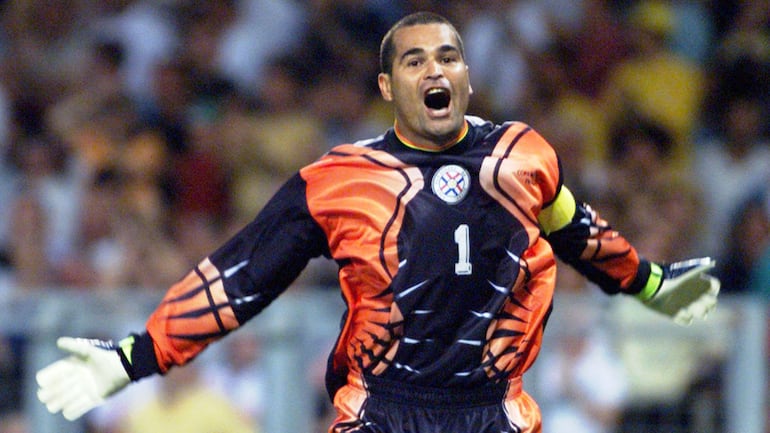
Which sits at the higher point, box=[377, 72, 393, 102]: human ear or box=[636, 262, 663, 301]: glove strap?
box=[377, 72, 393, 102]: human ear

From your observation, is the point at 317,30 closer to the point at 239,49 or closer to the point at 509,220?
the point at 239,49

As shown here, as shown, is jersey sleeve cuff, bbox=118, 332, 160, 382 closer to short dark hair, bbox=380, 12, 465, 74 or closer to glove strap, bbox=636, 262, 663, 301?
short dark hair, bbox=380, 12, 465, 74

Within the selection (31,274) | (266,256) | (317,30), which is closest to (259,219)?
(266,256)

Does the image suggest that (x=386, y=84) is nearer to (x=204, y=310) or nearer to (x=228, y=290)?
(x=228, y=290)

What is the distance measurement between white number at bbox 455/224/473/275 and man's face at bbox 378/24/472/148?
11.8 inches

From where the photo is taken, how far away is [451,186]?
500 centimetres

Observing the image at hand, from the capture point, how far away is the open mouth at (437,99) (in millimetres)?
4980

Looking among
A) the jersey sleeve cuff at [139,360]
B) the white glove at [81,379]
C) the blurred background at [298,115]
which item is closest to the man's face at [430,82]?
the jersey sleeve cuff at [139,360]

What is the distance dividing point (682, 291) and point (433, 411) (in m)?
1.27

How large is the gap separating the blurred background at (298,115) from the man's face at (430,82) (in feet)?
9.84

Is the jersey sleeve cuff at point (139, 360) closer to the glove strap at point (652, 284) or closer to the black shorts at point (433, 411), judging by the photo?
the black shorts at point (433, 411)

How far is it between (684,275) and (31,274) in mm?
4513

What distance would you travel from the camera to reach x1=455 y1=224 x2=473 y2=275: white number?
497 centimetres

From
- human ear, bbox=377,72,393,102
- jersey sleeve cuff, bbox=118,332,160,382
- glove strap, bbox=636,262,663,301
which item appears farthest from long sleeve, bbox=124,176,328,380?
glove strap, bbox=636,262,663,301
